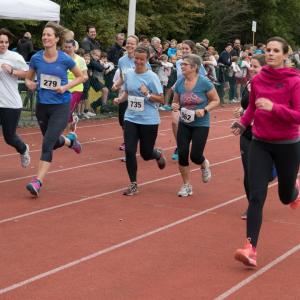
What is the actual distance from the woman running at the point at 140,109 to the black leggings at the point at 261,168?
3.06 metres

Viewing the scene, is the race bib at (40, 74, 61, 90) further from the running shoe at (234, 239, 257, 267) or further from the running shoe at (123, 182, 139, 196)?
the running shoe at (234, 239, 257, 267)

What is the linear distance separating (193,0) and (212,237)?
39477 mm

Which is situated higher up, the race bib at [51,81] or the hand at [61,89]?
the race bib at [51,81]

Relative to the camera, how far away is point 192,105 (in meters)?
9.33

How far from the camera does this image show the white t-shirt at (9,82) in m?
9.98

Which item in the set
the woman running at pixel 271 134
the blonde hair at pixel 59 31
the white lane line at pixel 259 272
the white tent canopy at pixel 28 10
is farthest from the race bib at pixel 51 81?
the white tent canopy at pixel 28 10

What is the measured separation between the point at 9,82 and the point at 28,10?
9.71 metres

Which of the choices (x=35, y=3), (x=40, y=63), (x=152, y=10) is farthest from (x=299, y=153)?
(x=152, y=10)

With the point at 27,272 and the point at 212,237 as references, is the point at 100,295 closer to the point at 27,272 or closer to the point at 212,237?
the point at 27,272

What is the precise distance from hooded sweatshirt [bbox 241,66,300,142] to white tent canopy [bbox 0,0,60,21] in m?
13.5

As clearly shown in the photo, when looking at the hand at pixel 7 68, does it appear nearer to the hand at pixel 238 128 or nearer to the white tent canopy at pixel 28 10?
the hand at pixel 238 128

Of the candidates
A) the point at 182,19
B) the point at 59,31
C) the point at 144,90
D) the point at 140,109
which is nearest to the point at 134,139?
the point at 140,109

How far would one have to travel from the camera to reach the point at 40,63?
30.7ft

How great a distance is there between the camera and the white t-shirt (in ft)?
32.7
